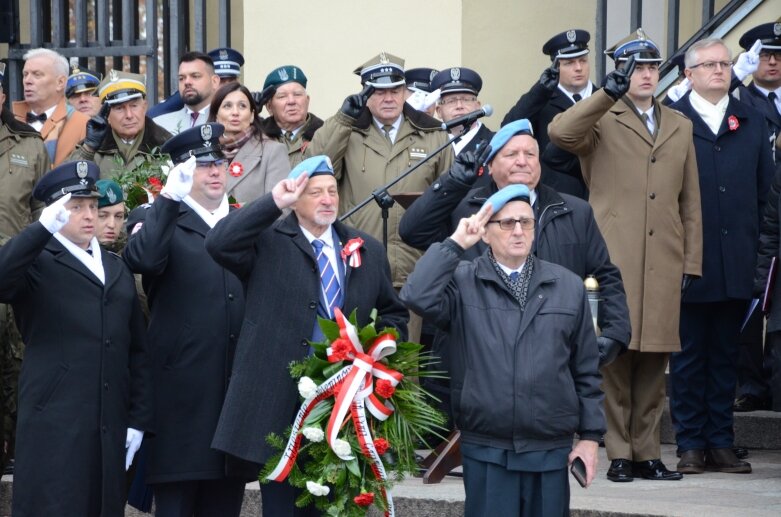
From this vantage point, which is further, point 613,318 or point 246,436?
point 613,318

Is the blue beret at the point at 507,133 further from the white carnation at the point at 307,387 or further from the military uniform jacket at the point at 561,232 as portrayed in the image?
the white carnation at the point at 307,387

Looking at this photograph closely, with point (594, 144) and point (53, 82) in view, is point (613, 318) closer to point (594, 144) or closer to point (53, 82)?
point (594, 144)

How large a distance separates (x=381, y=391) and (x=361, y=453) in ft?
0.80

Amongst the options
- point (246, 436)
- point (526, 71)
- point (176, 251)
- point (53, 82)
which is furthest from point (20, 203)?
point (526, 71)

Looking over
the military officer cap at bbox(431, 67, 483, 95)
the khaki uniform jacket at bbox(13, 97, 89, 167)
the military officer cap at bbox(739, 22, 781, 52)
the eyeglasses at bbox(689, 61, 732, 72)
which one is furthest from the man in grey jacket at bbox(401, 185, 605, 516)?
the khaki uniform jacket at bbox(13, 97, 89, 167)

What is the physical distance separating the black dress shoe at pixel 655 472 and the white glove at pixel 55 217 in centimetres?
321

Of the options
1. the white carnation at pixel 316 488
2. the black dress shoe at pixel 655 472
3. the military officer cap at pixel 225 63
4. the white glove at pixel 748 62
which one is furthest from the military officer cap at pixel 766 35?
the white carnation at pixel 316 488

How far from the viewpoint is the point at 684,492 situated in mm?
7480

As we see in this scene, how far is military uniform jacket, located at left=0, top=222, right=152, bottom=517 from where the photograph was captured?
6391 millimetres

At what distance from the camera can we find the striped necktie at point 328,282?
6.37 m

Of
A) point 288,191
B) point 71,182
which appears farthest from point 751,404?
point 71,182

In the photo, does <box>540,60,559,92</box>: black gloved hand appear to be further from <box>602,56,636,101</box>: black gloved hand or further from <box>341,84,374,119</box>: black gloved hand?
<box>341,84,374,119</box>: black gloved hand

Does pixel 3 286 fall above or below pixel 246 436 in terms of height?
above

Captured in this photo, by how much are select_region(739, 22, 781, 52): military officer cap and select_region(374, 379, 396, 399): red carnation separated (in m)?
4.04
